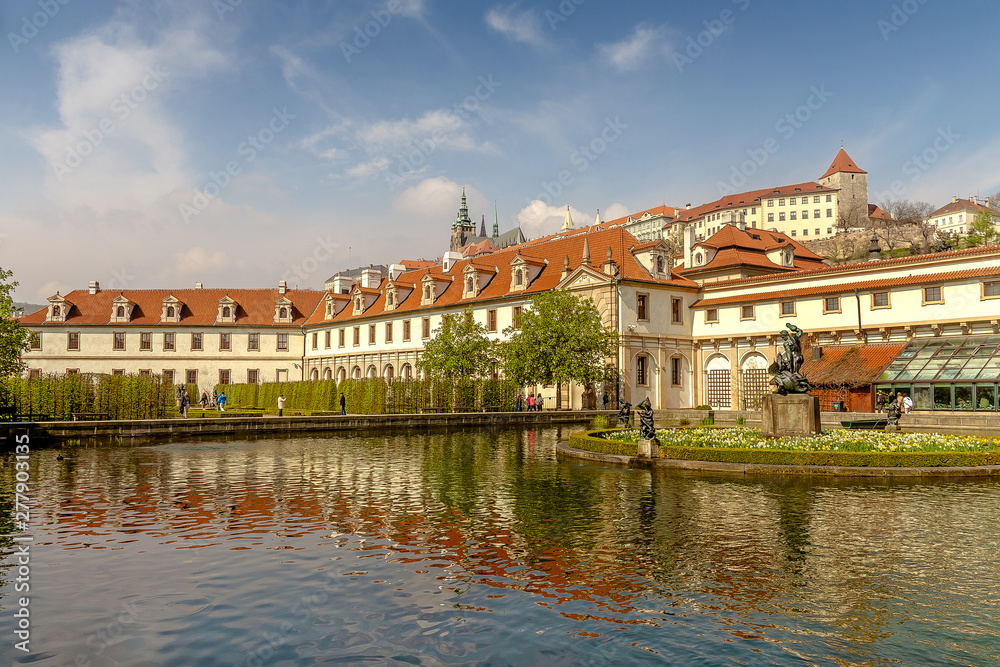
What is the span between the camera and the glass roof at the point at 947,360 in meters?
40.0

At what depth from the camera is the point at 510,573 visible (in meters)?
10.5

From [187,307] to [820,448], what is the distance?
2959 inches

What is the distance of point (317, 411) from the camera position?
178 ft

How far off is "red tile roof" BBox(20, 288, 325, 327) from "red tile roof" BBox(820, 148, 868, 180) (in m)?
106

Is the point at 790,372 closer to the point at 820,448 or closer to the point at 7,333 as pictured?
the point at 820,448

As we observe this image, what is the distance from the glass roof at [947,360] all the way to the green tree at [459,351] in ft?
88.7

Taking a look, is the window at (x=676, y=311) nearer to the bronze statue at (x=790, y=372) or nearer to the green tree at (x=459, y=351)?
the green tree at (x=459, y=351)

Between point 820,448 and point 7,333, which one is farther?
point 7,333

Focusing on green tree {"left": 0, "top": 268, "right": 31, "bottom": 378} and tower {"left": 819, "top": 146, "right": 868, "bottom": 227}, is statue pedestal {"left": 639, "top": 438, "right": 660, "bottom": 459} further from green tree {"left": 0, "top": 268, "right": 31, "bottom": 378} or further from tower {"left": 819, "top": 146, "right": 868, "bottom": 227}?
tower {"left": 819, "top": 146, "right": 868, "bottom": 227}

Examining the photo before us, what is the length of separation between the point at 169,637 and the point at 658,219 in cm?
16184

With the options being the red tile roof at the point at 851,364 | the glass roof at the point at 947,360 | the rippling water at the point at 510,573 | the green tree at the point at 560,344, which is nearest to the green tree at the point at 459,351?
the green tree at the point at 560,344

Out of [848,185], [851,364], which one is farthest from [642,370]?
[848,185]

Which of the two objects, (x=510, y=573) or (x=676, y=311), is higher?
(x=676, y=311)

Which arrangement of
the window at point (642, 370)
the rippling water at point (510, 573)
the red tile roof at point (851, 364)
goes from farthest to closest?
the window at point (642, 370) → the red tile roof at point (851, 364) → the rippling water at point (510, 573)
